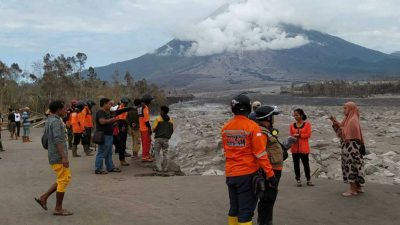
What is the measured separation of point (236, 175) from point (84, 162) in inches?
349

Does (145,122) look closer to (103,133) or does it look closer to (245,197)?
(103,133)

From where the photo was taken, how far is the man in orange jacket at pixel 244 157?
5297mm

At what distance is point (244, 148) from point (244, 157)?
0.36 feet

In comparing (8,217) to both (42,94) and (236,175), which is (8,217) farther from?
(42,94)

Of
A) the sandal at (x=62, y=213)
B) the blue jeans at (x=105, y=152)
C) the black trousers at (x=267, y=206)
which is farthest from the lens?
the blue jeans at (x=105, y=152)

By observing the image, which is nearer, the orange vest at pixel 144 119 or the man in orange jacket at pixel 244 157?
the man in orange jacket at pixel 244 157

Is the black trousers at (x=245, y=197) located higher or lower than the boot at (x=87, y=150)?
higher

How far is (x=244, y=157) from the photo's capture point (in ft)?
17.6

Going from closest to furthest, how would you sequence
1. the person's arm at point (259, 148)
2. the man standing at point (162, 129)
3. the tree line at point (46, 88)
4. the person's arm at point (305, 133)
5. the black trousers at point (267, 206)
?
the person's arm at point (259, 148), the black trousers at point (267, 206), the person's arm at point (305, 133), the man standing at point (162, 129), the tree line at point (46, 88)

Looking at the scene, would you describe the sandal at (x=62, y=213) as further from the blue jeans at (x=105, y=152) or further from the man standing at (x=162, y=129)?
the man standing at (x=162, y=129)

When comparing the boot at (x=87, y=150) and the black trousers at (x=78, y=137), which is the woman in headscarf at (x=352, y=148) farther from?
the boot at (x=87, y=150)

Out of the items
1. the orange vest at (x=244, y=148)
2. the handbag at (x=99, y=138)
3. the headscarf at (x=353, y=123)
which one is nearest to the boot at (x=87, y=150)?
the handbag at (x=99, y=138)

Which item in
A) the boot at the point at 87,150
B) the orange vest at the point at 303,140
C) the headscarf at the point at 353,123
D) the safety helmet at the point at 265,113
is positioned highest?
the safety helmet at the point at 265,113

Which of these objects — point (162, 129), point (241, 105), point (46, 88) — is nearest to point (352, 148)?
point (241, 105)
